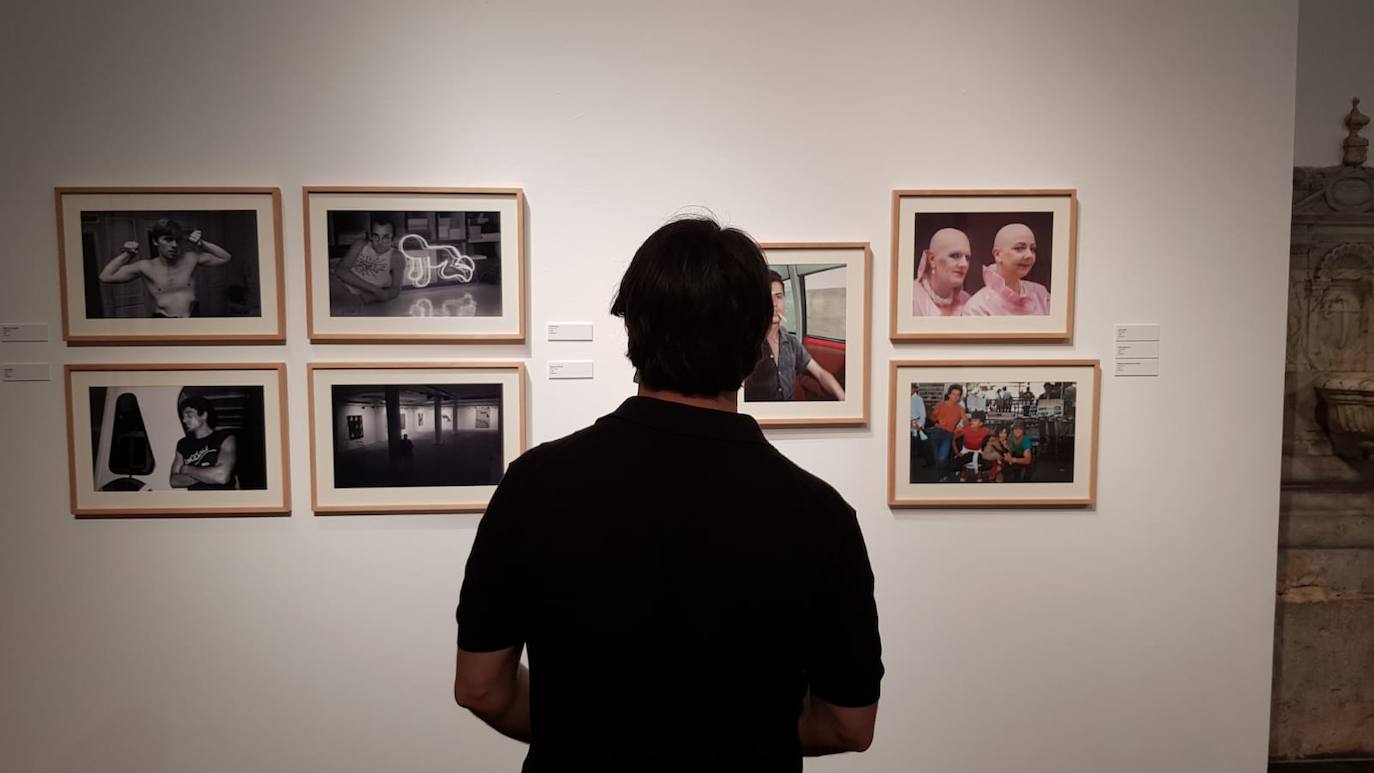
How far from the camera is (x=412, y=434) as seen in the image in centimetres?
265

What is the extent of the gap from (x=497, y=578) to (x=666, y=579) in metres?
0.28

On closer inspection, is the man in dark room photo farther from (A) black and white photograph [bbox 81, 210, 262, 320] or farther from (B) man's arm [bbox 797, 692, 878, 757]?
→ (A) black and white photograph [bbox 81, 210, 262, 320]

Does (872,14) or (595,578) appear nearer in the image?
(595,578)

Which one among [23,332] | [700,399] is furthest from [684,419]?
[23,332]

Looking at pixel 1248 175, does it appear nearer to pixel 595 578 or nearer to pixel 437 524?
pixel 595 578

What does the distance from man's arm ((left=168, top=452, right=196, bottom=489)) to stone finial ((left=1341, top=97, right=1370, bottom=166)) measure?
5190 millimetres

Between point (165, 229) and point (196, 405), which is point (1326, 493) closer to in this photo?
point (196, 405)

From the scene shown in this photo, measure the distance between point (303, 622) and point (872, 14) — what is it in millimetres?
3135

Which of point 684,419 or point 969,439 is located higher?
point 684,419

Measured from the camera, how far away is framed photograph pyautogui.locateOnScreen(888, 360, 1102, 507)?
2.70 m

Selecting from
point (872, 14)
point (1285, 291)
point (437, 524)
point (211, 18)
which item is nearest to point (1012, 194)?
point (872, 14)

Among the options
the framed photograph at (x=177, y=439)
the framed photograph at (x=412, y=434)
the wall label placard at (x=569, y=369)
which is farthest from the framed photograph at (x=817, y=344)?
the framed photograph at (x=177, y=439)

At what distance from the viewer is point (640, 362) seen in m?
1.16

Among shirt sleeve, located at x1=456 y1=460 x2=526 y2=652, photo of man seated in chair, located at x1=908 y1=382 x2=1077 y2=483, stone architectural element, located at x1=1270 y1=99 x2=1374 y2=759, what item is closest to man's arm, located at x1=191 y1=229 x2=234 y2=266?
shirt sleeve, located at x1=456 y1=460 x2=526 y2=652
